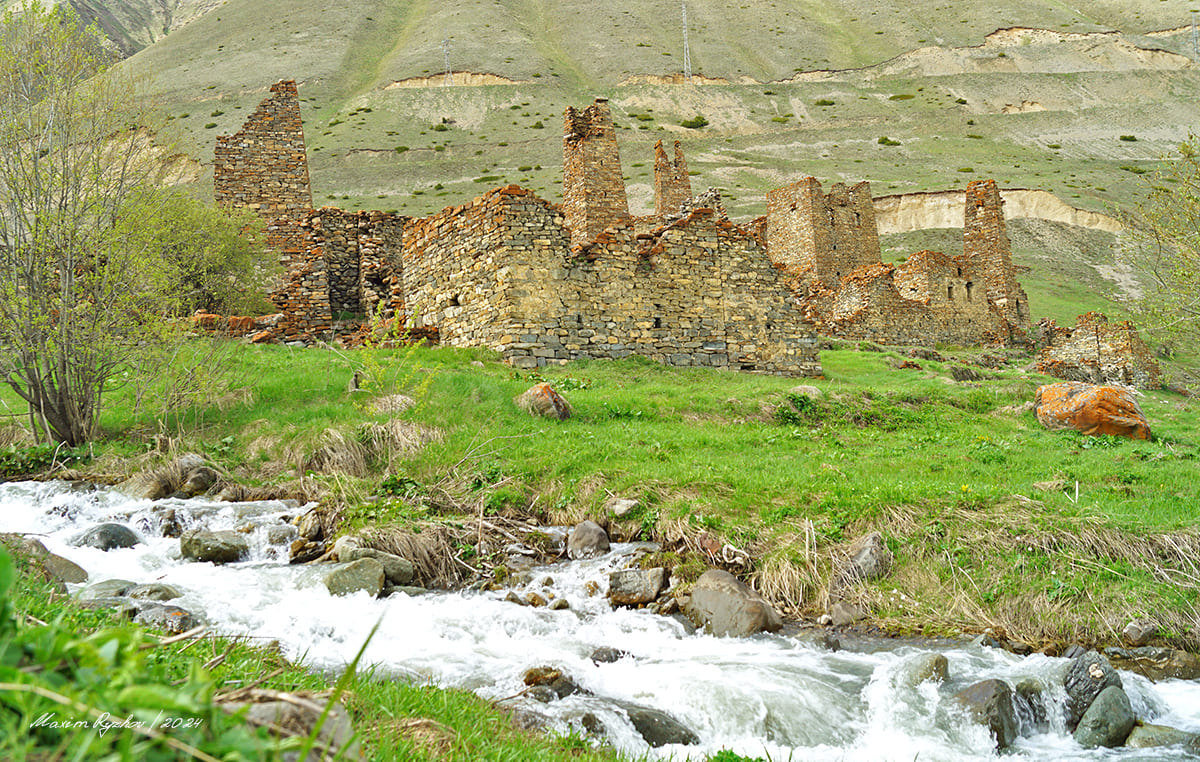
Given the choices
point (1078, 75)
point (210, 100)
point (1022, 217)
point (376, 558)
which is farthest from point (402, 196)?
point (1078, 75)

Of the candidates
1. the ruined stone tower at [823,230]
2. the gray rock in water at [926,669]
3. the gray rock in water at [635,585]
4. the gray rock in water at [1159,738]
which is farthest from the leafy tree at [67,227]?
the ruined stone tower at [823,230]

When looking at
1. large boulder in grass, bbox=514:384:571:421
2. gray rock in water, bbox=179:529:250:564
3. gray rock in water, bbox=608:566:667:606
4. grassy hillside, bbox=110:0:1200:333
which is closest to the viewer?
gray rock in water, bbox=608:566:667:606

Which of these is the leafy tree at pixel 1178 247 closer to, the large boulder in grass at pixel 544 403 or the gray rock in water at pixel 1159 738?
the gray rock in water at pixel 1159 738

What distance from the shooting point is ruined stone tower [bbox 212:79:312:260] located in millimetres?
22672

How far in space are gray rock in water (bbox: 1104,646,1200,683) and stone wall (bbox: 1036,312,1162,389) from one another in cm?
2076

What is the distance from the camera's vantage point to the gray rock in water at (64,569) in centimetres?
607

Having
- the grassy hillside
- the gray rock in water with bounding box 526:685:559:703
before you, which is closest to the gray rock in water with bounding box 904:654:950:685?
the gray rock in water with bounding box 526:685:559:703

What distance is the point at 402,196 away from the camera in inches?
2357

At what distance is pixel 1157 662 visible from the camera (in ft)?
17.9

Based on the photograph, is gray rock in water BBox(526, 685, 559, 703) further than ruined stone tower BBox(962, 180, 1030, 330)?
No

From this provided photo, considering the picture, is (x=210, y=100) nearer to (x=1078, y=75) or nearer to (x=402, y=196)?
(x=402, y=196)

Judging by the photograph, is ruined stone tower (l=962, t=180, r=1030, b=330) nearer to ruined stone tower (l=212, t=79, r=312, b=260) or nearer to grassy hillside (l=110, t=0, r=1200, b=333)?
grassy hillside (l=110, t=0, r=1200, b=333)

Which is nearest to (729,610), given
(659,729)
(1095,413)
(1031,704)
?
(659,729)

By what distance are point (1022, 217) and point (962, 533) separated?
6413cm
